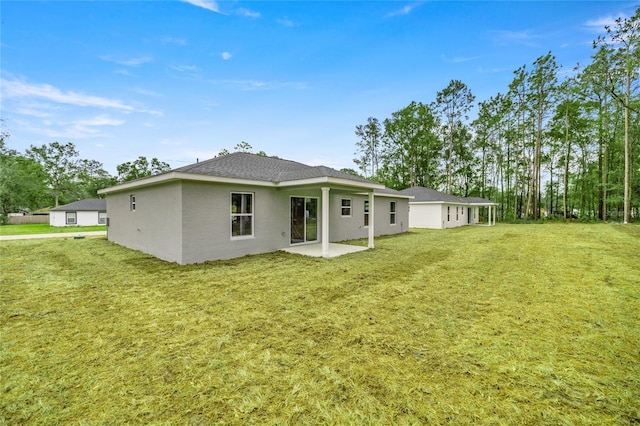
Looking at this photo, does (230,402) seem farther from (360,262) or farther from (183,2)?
(183,2)

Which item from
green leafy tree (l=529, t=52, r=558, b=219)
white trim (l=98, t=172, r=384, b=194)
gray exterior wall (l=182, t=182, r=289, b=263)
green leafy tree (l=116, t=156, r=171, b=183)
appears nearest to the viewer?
white trim (l=98, t=172, r=384, b=194)

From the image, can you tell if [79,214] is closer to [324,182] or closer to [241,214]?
[241,214]

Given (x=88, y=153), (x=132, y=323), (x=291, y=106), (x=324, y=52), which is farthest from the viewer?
(x=88, y=153)

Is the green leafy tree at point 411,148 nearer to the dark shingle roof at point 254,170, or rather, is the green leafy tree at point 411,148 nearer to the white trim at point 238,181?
the dark shingle roof at point 254,170

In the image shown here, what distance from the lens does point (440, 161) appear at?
3581 cm

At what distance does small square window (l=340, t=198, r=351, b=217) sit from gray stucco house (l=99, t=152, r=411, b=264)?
664 millimetres

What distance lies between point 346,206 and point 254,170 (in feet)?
16.8

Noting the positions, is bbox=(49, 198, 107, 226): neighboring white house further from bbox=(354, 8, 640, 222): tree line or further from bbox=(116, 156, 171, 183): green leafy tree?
bbox=(354, 8, 640, 222): tree line

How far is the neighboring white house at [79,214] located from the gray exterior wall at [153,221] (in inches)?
755

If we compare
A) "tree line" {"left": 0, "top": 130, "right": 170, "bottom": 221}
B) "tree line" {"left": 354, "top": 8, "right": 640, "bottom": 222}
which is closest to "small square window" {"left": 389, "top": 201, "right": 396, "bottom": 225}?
"tree line" {"left": 354, "top": 8, "right": 640, "bottom": 222}

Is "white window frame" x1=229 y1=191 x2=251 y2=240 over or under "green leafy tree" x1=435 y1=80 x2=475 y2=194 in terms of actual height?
under

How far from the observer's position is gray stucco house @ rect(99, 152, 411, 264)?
7477mm

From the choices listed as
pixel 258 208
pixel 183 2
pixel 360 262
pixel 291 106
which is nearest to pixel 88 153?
pixel 291 106

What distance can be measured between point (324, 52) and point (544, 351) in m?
14.8
